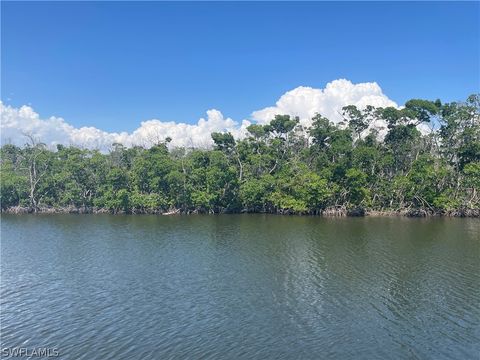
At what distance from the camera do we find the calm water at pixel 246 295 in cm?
1792

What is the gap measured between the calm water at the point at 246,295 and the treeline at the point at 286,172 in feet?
61.4

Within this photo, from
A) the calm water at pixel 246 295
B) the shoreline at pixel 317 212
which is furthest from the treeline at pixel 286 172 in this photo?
the calm water at pixel 246 295

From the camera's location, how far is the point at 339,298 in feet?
77.6

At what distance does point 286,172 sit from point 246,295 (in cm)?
4617

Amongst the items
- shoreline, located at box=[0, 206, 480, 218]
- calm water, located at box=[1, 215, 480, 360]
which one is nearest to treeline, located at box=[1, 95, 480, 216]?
shoreline, located at box=[0, 206, 480, 218]

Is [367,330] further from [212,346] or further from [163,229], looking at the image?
[163,229]

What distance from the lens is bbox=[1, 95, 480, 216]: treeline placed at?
62.4 m

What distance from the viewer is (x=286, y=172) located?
227ft

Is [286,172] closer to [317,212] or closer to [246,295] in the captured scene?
[317,212]

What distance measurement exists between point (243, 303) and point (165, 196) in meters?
50.0

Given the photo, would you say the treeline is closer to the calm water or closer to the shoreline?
the shoreline

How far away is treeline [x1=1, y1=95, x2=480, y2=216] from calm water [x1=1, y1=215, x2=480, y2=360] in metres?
18.7

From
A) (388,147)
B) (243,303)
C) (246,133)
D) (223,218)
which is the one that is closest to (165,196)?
(223,218)

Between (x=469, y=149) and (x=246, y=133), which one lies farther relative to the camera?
(x=246, y=133)
